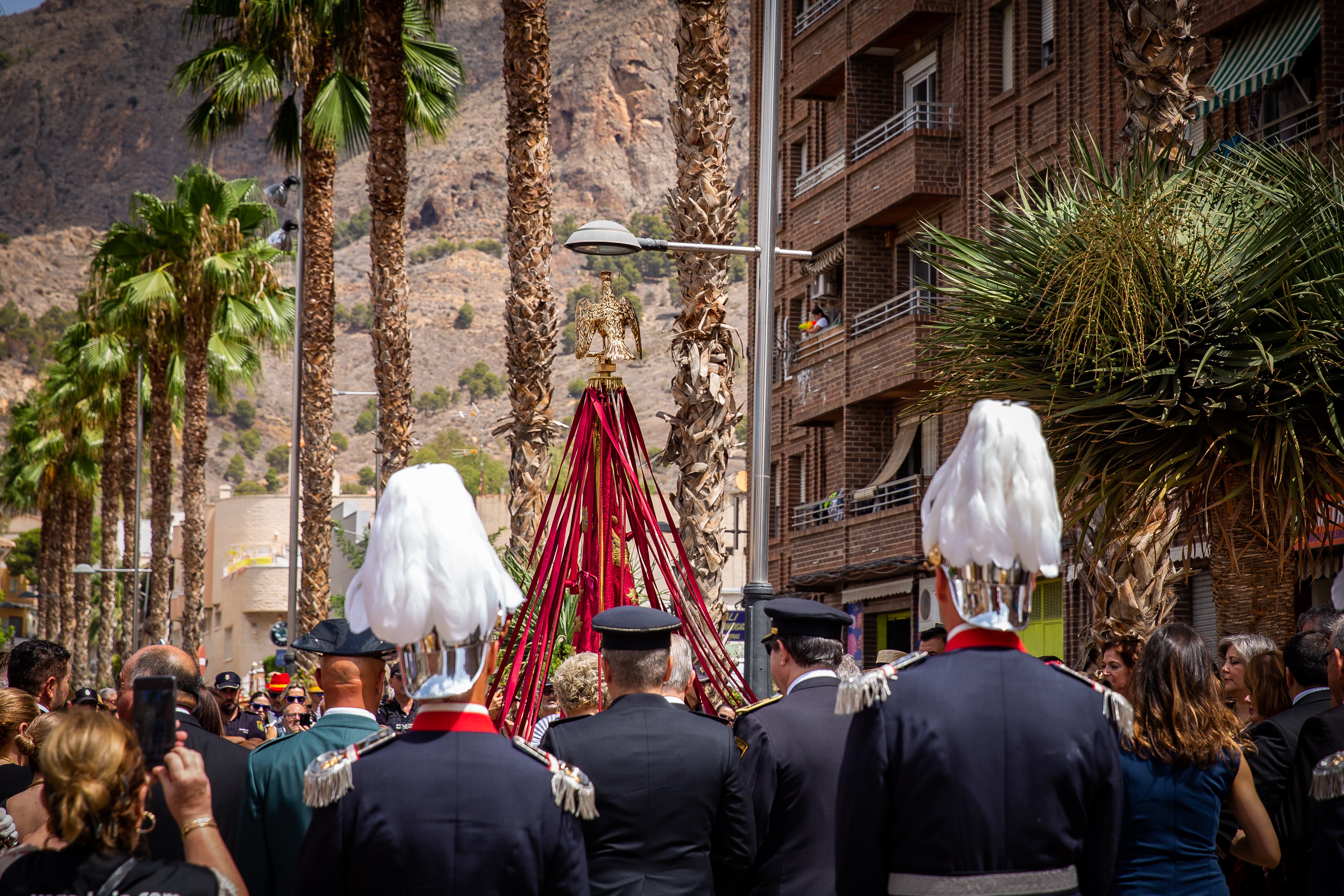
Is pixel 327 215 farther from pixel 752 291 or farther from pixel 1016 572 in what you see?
pixel 1016 572

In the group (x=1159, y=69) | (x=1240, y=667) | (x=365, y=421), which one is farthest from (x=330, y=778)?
(x=365, y=421)

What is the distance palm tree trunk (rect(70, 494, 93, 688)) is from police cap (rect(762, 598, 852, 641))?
1751 inches

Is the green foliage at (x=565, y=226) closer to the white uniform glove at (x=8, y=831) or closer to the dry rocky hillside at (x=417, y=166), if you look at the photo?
the dry rocky hillside at (x=417, y=166)

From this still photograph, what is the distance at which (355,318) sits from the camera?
157750mm

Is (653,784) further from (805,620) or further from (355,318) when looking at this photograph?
(355,318)

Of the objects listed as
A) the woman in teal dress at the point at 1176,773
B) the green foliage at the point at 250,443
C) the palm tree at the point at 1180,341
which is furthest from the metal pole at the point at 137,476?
the green foliage at the point at 250,443

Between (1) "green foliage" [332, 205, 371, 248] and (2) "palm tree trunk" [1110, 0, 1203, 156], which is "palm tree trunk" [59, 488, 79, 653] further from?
(1) "green foliage" [332, 205, 371, 248]

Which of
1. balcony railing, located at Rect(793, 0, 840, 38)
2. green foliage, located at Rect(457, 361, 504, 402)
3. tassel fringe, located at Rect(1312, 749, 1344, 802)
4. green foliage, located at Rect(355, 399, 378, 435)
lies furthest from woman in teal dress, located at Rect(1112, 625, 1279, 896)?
green foliage, located at Rect(457, 361, 504, 402)

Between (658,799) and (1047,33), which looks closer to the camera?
(658,799)

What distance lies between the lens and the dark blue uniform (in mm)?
3637

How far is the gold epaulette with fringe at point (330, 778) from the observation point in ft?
12.0

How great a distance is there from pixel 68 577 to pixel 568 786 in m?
49.6

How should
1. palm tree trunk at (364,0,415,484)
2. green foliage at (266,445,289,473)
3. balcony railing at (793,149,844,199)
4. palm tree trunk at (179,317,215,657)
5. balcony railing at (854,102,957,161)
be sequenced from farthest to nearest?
green foliage at (266,445,289,473)
palm tree trunk at (179,317,215,657)
balcony railing at (793,149,844,199)
balcony railing at (854,102,957,161)
palm tree trunk at (364,0,415,484)

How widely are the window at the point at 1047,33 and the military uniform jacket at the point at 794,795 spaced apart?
19.9 metres
